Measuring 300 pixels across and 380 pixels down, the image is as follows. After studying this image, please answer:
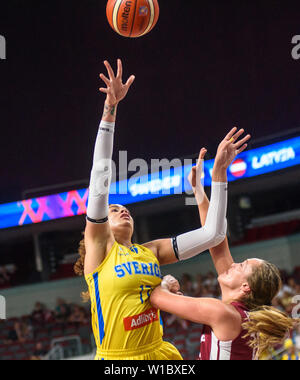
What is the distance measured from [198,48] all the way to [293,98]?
254cm

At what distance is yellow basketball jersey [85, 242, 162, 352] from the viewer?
2932mm

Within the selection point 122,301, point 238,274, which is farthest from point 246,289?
point 122,301

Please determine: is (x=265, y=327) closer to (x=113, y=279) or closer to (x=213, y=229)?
(x=213, y=229)

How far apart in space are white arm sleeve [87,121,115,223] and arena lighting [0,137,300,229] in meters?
8.47

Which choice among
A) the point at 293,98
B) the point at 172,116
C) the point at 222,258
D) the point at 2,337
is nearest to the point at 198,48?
the point at 172,116

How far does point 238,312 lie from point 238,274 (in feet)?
0.96

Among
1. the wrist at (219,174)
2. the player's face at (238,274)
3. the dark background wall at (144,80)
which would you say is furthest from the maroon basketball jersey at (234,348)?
the dark background wall at (144,80)

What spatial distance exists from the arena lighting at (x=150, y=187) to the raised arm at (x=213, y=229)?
8.06 meters

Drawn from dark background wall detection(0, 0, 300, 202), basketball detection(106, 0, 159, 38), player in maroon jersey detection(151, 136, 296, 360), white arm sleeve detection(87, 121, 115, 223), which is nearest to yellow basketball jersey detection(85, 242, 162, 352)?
player in maroon jersey detection(151, 136, 296, 360)

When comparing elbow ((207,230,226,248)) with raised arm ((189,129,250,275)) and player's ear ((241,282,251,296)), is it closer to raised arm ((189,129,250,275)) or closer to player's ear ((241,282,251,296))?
raised arm ((189,129,250,275))

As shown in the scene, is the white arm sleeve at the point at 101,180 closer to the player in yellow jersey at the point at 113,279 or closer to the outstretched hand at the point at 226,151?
the player in yellow jersey at the point at 113,279

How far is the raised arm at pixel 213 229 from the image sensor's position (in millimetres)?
3225

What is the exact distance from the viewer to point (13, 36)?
11.6m

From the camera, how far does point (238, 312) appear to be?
279 cm
